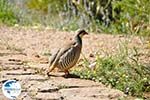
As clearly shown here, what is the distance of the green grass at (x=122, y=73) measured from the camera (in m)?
7.19

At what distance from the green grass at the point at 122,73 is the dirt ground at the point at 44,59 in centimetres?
22

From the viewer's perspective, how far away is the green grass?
23.6 feet

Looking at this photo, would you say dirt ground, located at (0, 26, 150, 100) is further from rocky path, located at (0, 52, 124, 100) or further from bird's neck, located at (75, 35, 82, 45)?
bird's neck, located at (75, 35, 82, 45)

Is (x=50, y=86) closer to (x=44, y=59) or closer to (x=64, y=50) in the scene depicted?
(x=64, y=50)

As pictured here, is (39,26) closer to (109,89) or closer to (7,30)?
(7,30)

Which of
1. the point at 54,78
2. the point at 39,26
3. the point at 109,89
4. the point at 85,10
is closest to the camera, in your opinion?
the point at 109,89

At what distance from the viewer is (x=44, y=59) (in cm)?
897

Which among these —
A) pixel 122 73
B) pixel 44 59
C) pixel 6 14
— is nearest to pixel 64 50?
pixel 122 73

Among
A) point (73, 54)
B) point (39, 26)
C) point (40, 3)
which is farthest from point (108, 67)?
point (40, 3)

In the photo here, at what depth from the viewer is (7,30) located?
39.1 feet

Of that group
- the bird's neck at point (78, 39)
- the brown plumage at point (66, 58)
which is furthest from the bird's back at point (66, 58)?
the bird's neck at point (78, 39)

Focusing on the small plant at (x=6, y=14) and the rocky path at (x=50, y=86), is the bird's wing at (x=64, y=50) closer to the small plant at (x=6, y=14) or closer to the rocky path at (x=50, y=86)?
the rocky path at (x=50, y=86)

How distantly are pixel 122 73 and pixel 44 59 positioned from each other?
174 centimetres

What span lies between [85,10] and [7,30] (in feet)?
9.38
